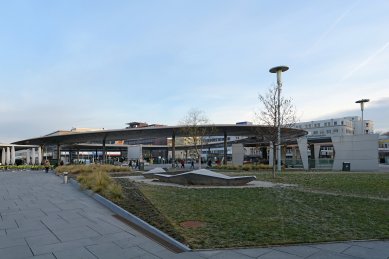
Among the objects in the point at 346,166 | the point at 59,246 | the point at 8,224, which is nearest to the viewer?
the point at 59,246

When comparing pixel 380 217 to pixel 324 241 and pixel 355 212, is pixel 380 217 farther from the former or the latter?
pixel 324 241

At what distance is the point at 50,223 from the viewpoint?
29.8ft

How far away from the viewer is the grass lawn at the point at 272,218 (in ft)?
22.8

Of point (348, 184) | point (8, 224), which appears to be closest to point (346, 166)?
point (348, 184)

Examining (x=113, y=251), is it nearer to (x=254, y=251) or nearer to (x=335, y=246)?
(x=254, y=251)

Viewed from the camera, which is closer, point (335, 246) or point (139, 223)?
point (335, 246)

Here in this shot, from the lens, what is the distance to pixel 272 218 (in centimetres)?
884

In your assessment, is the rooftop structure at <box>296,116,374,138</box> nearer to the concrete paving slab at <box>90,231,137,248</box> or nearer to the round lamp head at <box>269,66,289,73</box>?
the round lamp head at <box>269,66,289,73</box>

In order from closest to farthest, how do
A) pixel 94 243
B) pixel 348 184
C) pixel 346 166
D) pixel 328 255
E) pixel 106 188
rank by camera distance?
pixel 328 255
pixel 94 243
pixel 106 188
pixel 348 184
pixel 346 166

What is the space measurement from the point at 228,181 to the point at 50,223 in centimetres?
1143

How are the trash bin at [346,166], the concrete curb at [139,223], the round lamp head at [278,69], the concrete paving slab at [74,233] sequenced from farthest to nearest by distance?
the trash bin at [346,166]
the round lamp head at [278,69]
the concrete paving slab at [74,233]
the concrete curb at [139,223]

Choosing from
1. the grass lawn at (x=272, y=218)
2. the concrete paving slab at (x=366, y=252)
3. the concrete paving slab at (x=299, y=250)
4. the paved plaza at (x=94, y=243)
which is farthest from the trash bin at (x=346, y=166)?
the concrete paving slab at (x=299, y=250)

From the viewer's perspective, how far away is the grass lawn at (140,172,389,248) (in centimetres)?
696

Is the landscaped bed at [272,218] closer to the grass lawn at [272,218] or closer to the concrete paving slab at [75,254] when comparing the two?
the grass lawn at [272,218]
